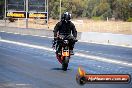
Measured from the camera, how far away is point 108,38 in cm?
3869

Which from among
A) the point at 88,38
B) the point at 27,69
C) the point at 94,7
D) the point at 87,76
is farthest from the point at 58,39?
the point at 94,7

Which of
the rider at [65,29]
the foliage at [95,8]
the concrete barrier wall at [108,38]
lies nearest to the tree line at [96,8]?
the foliage at [95,8]

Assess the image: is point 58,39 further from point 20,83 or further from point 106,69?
point 20,83

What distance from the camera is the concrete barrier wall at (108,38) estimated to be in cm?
3609

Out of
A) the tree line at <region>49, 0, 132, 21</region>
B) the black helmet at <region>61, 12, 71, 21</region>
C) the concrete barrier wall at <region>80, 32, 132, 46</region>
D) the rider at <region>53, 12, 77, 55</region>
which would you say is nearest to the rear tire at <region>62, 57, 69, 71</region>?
the rider at <region>53, 12, 77, 55</region>

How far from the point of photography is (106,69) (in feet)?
53.6

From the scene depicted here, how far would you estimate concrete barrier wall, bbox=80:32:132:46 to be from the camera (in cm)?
3609

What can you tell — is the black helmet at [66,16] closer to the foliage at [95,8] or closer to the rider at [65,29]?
the rider at [65,29]

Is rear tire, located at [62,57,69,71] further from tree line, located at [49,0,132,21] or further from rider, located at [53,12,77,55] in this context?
tree line, located at [49,0,132,21]

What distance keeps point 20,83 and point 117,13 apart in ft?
340

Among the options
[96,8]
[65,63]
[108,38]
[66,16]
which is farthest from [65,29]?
[96,8]

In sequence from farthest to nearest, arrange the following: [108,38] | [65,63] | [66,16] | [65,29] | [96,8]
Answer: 1. [96,8]
2. [108,38]
3. [65,29]
4. [65,63]
5. [66,16]

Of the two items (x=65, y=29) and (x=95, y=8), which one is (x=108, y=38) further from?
(x=95, y=8)

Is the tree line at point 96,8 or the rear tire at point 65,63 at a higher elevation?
the rear tire at point 65,63
